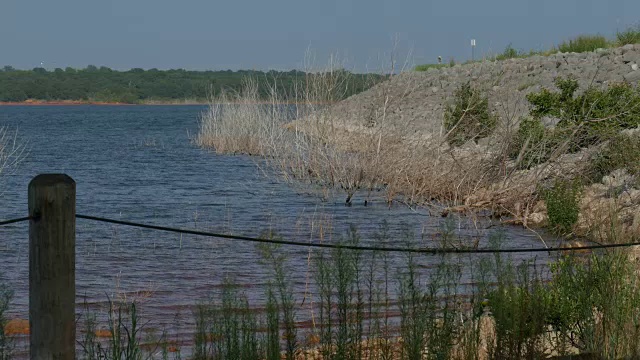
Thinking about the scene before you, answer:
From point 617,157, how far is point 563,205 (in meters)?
1.89

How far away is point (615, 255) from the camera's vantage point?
6.45 meters

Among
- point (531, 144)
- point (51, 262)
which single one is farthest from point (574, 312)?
point (531, 144)

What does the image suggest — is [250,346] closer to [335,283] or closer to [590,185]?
[335,283]

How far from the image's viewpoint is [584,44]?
43.6 m

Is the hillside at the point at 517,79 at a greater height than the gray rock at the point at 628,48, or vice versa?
the gray rock at the point at 628,48

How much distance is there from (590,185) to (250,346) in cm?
1302

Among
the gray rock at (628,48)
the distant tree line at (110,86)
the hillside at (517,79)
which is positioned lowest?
the hillside at (517,79)

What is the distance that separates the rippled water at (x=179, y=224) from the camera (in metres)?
12.0

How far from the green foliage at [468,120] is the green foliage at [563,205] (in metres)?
3.34

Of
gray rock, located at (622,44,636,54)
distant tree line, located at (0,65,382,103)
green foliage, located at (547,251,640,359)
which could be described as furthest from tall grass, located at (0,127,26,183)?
distant tree line, located at (0,65,382,103)

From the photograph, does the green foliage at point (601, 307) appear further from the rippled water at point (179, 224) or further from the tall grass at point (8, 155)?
the tall grass at point (8, 155)

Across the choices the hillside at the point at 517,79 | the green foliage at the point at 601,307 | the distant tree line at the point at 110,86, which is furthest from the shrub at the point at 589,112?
the distant tree line at the point at 110,86

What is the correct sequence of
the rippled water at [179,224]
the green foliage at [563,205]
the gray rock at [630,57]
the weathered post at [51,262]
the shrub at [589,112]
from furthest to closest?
the gray rock at [630,57], the shrub at [589,112], the green foliage at [563,205], the rippled water at [179,224], the weathered post at [51,262]

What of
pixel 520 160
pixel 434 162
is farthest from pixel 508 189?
pixel 434 162
